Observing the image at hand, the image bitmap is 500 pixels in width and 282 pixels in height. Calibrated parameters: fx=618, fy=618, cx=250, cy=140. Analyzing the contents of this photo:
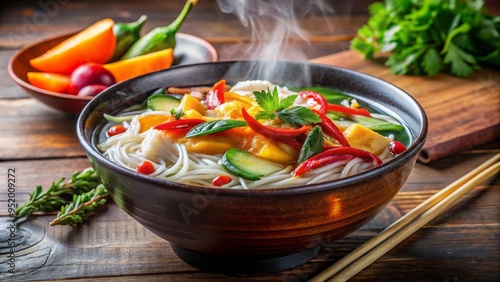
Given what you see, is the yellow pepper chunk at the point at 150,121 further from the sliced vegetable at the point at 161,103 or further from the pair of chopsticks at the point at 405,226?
the pair of chopsticks at the point at 405,226

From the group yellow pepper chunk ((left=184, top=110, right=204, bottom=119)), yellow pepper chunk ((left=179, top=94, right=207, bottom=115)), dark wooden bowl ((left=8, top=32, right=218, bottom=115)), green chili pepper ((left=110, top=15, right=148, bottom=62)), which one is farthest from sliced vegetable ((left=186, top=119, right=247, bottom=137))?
green chili pepper ((left=110, top=15, right=148, bottom=62))

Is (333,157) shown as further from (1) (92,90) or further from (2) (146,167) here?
(1) (92,90)

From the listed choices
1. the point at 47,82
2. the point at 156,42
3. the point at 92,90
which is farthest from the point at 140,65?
the point at 47,82

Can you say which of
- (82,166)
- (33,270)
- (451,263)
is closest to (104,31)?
(82,166)

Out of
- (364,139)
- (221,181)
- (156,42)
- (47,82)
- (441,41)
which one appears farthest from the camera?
(441,41)

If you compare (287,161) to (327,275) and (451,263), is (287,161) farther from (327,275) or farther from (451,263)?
(451,263)

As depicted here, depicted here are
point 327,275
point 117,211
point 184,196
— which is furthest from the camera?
point 117,211
